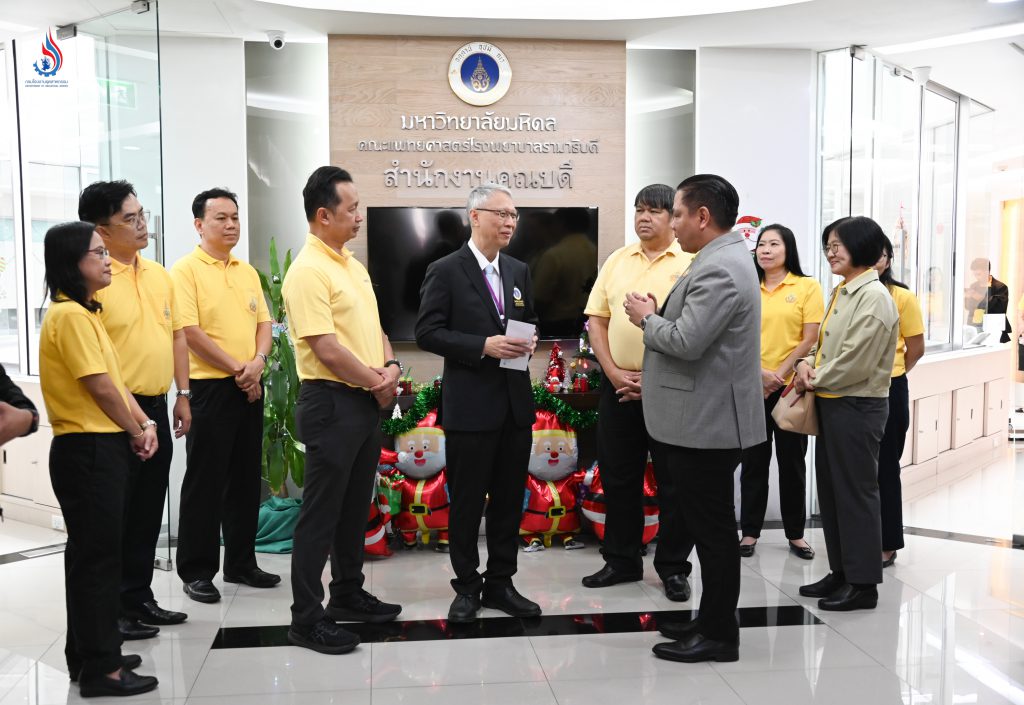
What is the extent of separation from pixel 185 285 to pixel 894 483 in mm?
3467

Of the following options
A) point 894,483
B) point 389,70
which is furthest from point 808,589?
point 389,70

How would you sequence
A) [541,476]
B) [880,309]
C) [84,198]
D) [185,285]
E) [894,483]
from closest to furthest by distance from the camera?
[84,198] < [880,309] < [185,285] < [894,483] < [541,476]

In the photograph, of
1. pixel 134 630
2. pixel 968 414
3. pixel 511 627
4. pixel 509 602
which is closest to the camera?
pixel 134 630

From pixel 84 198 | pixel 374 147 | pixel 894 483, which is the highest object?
pixel 374 147

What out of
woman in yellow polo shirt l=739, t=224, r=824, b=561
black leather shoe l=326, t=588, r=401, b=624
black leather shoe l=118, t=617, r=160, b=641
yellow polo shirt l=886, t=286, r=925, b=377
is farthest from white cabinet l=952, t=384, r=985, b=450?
black leather shoe l=118, t=617, r=160, b=641

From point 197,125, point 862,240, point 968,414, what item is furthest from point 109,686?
point 968,414

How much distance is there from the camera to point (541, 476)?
516 centimetres

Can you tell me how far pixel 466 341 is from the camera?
3.65m

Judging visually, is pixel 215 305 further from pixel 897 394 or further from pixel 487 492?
pixel 897 394

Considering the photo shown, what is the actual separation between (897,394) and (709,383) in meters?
1.77

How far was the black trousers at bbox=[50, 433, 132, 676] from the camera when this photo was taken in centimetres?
294

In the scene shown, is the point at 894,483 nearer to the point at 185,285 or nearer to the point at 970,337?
the point at 185,285

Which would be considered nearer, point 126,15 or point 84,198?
point 84,198

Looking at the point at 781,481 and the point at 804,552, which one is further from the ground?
the point at 781,481
